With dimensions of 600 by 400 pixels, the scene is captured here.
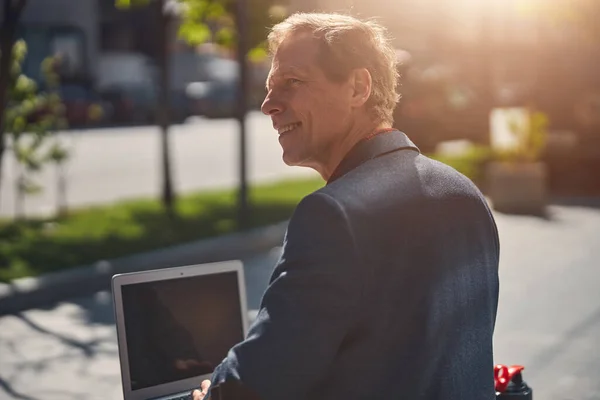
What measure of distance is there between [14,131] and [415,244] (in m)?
10.3

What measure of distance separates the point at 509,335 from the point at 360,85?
562 cm

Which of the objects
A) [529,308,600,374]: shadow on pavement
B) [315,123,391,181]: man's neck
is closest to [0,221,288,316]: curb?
[529,308,600,374]: shadow on pavement

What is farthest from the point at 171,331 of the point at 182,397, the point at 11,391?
the point at 11,391

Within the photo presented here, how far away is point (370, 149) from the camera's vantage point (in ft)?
7.54

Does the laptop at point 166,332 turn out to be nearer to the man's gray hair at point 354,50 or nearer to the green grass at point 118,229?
the man's gray hair at point 354,50

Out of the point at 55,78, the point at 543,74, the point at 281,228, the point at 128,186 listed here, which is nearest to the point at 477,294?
the point at 281,228

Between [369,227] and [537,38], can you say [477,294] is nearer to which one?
[369,227]

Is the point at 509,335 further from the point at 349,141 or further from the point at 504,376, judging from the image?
the point at 349,141

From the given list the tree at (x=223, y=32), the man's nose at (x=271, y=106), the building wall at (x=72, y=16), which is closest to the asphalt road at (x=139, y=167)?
the tree at (x=223, y=32)

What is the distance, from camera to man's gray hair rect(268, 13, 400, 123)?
2.27 m

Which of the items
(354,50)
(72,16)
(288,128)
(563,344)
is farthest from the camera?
(72,16)

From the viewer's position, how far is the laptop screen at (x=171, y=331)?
2986mm

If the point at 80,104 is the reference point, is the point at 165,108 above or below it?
above

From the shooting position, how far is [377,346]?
2.12 metres
